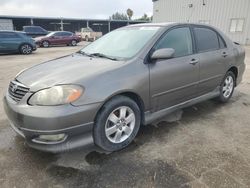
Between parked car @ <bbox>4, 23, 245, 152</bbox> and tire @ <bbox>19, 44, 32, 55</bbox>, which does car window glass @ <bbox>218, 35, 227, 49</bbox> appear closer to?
parked car @ <bbox>4, 23, 245, 152</bbox>

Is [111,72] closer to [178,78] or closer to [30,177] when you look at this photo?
[178,78]

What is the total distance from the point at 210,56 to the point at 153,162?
2.24 meters

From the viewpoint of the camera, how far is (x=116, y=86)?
2.71 m

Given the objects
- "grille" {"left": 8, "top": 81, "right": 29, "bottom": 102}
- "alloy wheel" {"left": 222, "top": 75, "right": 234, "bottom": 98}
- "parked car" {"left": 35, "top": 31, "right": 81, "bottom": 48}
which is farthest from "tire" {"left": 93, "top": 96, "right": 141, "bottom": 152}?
"parked car" {"left": 35, "top": 31, "right": 81, "bottom": 48}

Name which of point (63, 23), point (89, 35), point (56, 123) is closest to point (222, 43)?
point (56, 123)

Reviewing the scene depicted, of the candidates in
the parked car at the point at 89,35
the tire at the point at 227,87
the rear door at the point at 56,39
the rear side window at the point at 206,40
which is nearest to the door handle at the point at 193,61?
the rear side window at the point at 206,40

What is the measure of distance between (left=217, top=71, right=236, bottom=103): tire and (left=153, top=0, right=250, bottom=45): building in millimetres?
18058

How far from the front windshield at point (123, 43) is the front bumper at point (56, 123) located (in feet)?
3.46

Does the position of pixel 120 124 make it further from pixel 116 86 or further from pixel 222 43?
pixel 222 43

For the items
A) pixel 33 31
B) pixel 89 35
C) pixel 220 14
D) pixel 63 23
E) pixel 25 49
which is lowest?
pixel 89 35

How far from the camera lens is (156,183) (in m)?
2.36

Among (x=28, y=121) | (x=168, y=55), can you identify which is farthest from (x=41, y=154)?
(x=168, y=55)

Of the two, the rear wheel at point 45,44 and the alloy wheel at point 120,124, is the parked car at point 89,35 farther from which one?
the alloy wheel at point 120,124

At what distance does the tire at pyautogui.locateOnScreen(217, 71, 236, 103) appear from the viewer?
14.9ft
